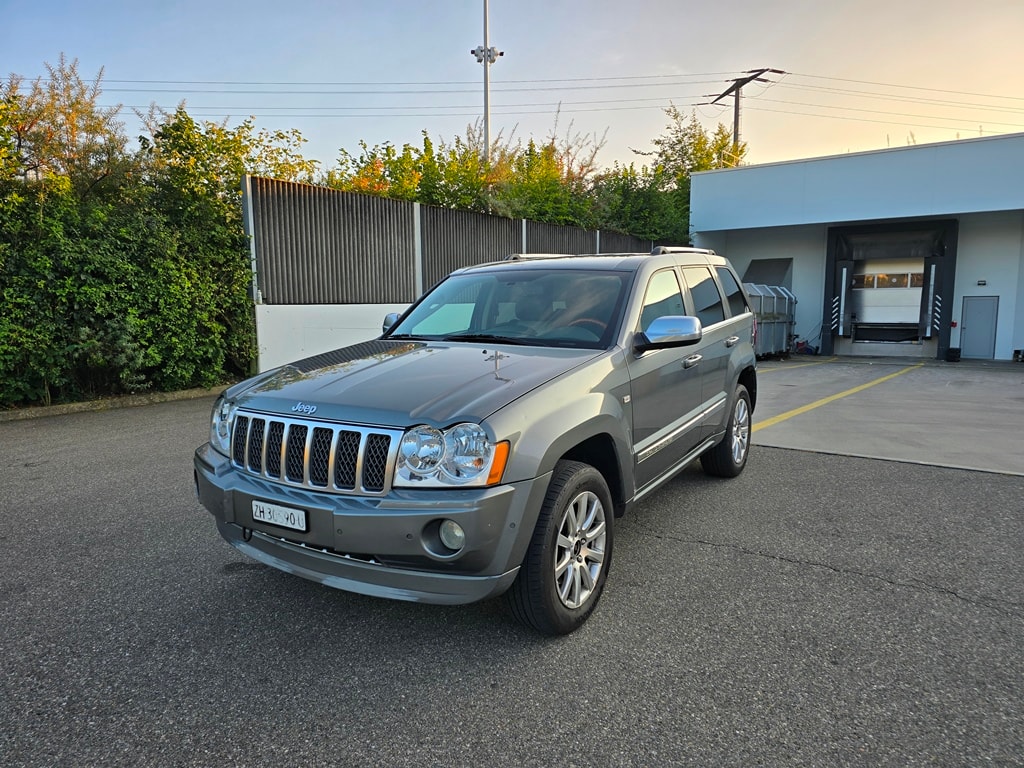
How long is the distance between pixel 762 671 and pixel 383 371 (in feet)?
6.96

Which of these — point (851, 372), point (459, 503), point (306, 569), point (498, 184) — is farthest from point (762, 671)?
point (498, 184)

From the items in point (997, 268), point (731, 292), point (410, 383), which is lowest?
point (410, 383)

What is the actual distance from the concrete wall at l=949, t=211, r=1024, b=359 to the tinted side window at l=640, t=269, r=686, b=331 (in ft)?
63.7

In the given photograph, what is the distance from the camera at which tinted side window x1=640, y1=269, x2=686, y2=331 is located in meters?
3.88

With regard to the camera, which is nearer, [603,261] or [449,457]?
[449,457]

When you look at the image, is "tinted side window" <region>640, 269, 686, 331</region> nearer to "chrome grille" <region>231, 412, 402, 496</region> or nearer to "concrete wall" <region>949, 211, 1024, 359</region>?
"chrome grille" <region>231, 412, 402, 496</region>

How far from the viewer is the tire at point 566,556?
2.72m

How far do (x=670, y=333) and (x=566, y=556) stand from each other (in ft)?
4.38

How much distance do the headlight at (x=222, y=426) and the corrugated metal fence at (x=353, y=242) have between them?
323 inches

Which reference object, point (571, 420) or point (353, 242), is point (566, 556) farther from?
point (353, 242)

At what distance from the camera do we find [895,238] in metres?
20.2

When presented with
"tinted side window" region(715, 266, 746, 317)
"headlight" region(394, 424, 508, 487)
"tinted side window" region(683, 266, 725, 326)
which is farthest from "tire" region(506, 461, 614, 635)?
"tinted side window" region(715, 266, 746, 317)

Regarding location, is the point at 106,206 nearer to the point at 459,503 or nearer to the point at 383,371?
the point at 383,371

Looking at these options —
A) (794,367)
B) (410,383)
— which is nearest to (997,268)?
(794,367)
